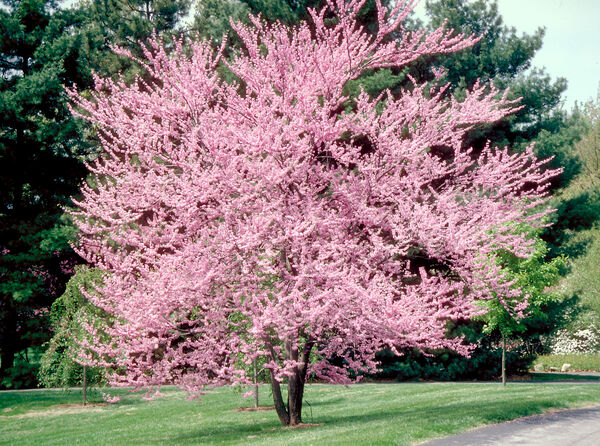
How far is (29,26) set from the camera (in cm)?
3025

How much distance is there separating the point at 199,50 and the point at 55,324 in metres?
13.7

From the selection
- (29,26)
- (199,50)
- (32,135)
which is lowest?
(199,50)

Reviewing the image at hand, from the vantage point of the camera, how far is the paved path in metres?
9.00

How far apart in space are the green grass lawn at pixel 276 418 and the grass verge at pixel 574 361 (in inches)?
524

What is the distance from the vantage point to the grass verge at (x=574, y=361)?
31.0 metres

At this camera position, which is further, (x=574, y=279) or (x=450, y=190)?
(x=574, y=279)

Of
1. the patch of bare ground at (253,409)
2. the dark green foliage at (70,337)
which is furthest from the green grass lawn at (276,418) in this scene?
the dark green foliage at (70,337)

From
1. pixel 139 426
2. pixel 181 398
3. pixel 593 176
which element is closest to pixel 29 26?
pixel 181 398

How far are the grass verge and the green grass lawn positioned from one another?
13.3 meters

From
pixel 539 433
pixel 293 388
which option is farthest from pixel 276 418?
pixel 539 433

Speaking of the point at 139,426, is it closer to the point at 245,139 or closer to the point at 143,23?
the point at 245,139

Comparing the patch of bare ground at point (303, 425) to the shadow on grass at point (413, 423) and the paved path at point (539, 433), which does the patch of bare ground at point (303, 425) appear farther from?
the paved path at point (539, 433)

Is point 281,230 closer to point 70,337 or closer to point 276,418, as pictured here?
point 276,418

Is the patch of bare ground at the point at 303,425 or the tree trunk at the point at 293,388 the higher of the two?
the tree trunk at the point at 293,388
